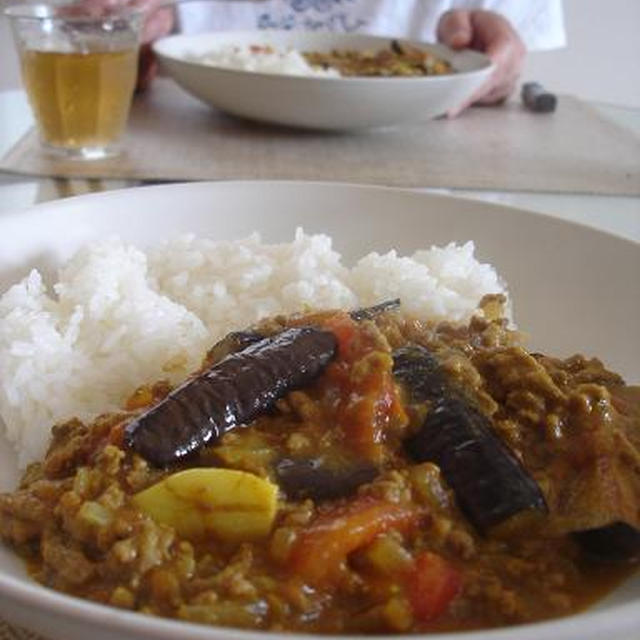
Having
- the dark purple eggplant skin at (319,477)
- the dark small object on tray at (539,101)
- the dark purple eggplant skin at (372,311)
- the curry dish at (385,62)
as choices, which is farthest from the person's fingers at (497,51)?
the dark purple eggplant skin at (319,477)

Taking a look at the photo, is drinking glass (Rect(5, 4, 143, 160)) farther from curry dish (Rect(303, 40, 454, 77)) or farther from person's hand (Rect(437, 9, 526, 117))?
person's hand (Rect(437, 9, 526, 117))

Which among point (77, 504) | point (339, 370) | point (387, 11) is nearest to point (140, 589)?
point (77, 504)

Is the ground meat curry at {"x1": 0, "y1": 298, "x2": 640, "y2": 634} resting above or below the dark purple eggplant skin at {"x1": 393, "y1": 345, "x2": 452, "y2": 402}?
below

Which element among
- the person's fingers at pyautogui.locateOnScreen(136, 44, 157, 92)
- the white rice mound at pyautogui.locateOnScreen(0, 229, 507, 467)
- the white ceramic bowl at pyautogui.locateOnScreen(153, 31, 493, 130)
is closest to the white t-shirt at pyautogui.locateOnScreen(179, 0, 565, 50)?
the person's fingers at pyautogui.locateOnScreen(136, 44, 157, 92)

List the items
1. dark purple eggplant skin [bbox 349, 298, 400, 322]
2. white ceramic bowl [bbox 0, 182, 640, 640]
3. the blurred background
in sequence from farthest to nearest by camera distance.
Result: the blurred background → white ceramic bowl [bbox 0, 182, 640, 640] → dark purple eggplant skin [bbox 349, 298, 400, 322]

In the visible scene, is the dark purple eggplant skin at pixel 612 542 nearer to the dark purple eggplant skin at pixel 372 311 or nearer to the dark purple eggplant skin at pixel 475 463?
the dark purple eggplant skin at pixel 475 463

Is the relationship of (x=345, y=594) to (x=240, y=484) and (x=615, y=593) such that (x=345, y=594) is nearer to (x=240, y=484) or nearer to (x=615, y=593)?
(x=240, y=484)
